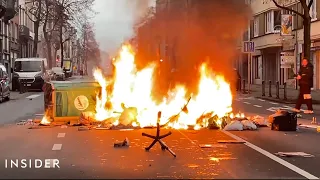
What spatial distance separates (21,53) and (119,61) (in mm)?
53406

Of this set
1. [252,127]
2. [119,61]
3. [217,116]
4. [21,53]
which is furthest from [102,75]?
[21,53]

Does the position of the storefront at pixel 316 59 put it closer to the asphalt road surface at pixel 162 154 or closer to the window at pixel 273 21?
the window at pixel 273 21

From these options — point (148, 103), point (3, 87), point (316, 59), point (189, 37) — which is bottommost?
point (148, 103)

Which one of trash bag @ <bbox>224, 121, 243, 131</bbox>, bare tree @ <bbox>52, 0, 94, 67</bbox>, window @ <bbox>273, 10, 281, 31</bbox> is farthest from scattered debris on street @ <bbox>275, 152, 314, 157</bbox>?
bare tree @ <bbox>52, 0, 94, 67</bbox>

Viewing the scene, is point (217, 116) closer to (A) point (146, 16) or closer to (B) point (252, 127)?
(B) point (252, 127)

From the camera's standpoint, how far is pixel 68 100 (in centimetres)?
1489

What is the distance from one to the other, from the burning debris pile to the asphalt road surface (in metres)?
0.87

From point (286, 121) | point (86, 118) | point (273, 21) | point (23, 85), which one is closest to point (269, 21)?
point (273, 21)

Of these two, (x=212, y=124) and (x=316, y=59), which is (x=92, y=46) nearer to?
(x=316, y=59)

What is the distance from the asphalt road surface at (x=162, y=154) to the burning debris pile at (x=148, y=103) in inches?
34.1

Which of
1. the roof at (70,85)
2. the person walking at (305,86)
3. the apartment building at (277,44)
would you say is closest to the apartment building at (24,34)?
the apartment building at (277,44)

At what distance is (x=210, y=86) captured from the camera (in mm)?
15031

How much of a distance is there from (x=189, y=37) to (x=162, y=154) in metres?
6.99

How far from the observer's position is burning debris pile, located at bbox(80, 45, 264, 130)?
1374cm
